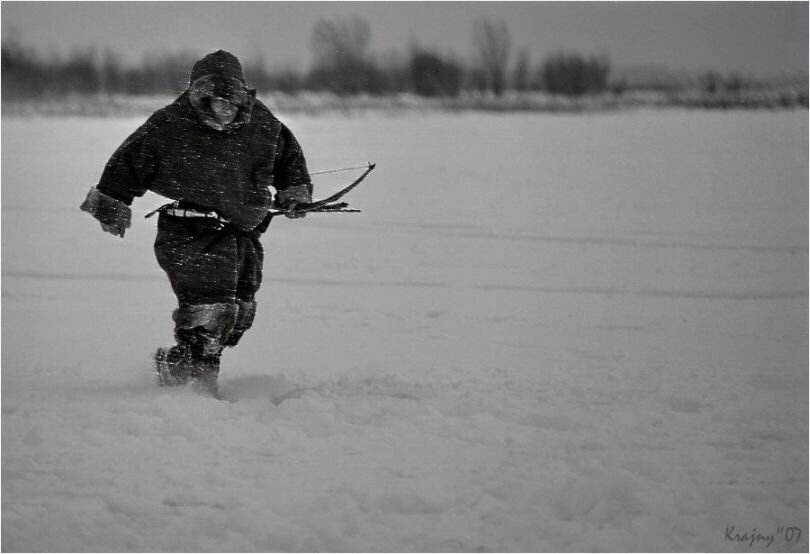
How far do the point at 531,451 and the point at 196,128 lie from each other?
1688 millimetres

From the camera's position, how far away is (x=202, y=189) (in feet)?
12.1

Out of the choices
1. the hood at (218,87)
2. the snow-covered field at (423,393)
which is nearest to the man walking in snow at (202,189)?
the hood at (218,87)

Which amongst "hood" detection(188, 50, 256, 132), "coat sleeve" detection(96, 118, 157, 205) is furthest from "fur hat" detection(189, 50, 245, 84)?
"coat sleeve" detection(96, 118, 157, 205)

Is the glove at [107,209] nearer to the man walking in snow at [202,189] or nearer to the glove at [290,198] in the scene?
the man walking in snow at [202,189]

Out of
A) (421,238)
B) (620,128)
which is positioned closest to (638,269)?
(421,238)

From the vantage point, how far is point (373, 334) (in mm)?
5566

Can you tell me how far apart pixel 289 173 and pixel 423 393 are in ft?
3.44

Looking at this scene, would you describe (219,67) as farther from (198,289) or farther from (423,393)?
(423,393)

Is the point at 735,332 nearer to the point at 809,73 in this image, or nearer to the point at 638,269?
the point at 638,269

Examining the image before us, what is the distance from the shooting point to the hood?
11.8ft

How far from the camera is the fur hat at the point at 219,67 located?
11.9 feet

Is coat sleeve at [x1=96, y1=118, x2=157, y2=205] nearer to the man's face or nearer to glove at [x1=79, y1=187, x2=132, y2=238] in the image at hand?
glove at [x1=79, y1=187, x2=132, y2=238]

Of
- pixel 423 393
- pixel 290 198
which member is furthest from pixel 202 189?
pixel 423 393

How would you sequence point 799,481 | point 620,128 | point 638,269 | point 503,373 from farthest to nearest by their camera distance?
point 620,128 < point 638,269 < point 503,373 < point 799,481
